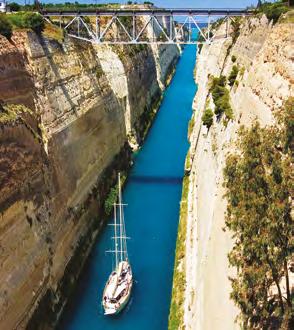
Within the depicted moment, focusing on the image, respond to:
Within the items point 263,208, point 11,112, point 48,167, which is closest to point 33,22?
point 11,112

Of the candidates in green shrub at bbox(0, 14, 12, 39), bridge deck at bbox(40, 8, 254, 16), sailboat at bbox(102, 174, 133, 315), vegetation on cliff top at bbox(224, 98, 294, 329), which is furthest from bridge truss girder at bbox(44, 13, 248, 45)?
vegetation on cliff top at bbox(224, 98, 294, 329)

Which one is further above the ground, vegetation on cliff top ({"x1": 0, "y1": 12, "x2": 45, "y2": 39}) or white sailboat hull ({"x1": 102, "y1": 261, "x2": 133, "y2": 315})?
vegetation on cliff top ({"x1": 0, "y1": 12, "x2": 45, "y2": 39})

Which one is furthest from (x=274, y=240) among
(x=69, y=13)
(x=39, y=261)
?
(x=69, y=13)

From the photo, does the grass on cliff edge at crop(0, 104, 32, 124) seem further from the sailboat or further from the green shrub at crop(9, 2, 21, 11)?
the green shrub at crop(9, 2, 21, 11)

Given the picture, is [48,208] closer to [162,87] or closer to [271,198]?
[271,198]

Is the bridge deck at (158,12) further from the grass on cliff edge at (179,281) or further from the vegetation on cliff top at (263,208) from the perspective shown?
the vegetation on cliff top at (263,208)

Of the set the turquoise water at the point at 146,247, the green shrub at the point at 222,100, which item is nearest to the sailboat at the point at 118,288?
the turquoise water at the point at 146,247
